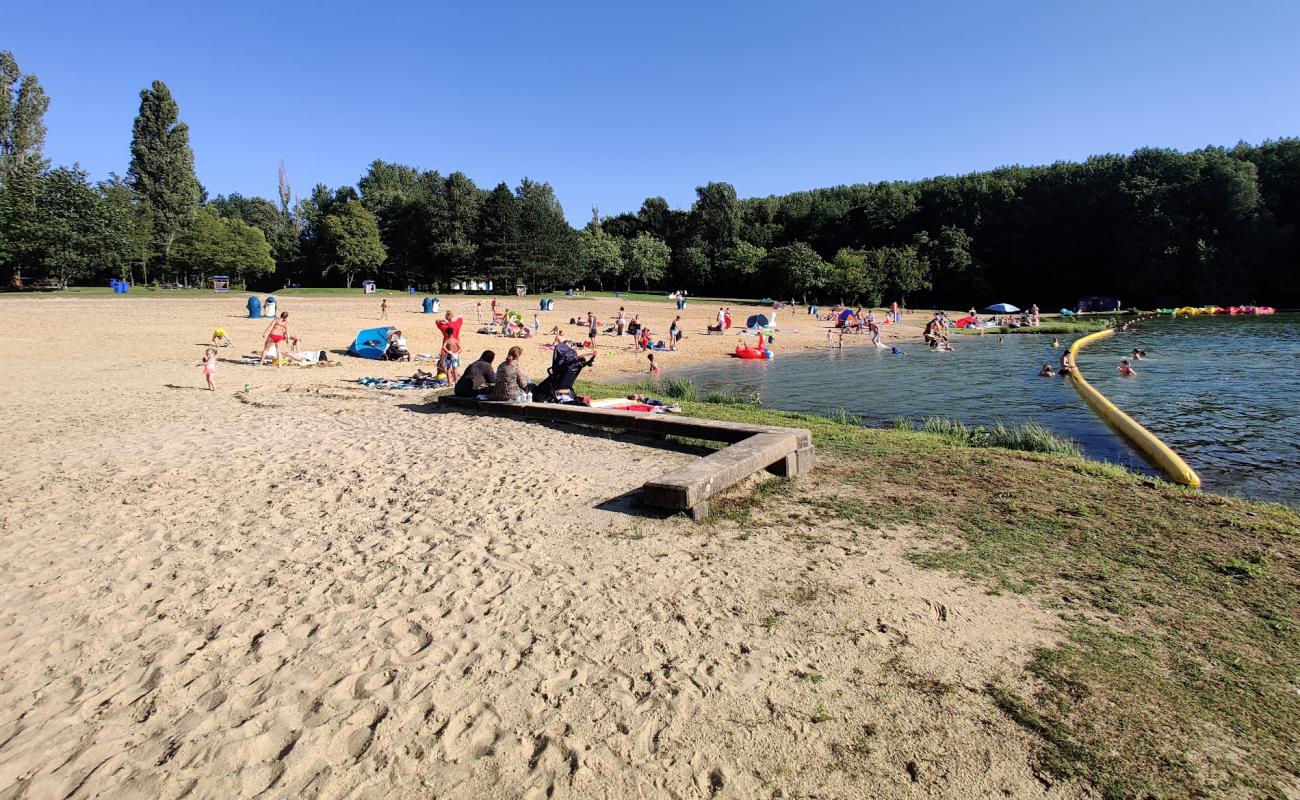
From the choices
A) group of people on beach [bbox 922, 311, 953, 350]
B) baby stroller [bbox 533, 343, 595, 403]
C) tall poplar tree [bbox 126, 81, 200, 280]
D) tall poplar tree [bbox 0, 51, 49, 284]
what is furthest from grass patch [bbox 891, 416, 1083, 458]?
tall poplar tree [bbox 126, 81, 200, 280]

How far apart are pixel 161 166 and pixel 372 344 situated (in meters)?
61.7

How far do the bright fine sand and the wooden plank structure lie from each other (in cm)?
37

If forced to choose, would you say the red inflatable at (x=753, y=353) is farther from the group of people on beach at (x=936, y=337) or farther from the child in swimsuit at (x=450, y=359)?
the child in swimsuit at (x=450, y=359)

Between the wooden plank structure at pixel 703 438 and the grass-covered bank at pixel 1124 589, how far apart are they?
0.34 m

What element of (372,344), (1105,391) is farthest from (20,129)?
(1105,391)

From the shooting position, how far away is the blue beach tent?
2041cm

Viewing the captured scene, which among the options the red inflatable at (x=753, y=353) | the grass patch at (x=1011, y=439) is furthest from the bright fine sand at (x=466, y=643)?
the red inflatable at (x=753, y=353)

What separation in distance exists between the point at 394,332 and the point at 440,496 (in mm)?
14697

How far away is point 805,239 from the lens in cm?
8675

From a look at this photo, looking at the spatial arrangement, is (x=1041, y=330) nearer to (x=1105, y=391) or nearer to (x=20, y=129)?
(x=1105, y=391)

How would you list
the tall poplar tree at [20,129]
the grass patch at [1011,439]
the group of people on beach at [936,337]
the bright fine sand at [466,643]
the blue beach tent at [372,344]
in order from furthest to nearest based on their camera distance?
the tall poplar tree at [20,129] → the group of people on beach at [936,337] → the blue beach tent at [372,344] → the grass patch at [1011,439] → the bright fine sand at [466,643]

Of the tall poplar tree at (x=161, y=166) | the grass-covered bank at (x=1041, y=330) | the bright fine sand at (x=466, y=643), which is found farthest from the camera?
the tall poplar tree at (x=161, y=166)

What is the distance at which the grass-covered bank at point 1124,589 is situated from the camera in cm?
314

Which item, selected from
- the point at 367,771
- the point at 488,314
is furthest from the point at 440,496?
the point at 488,314
